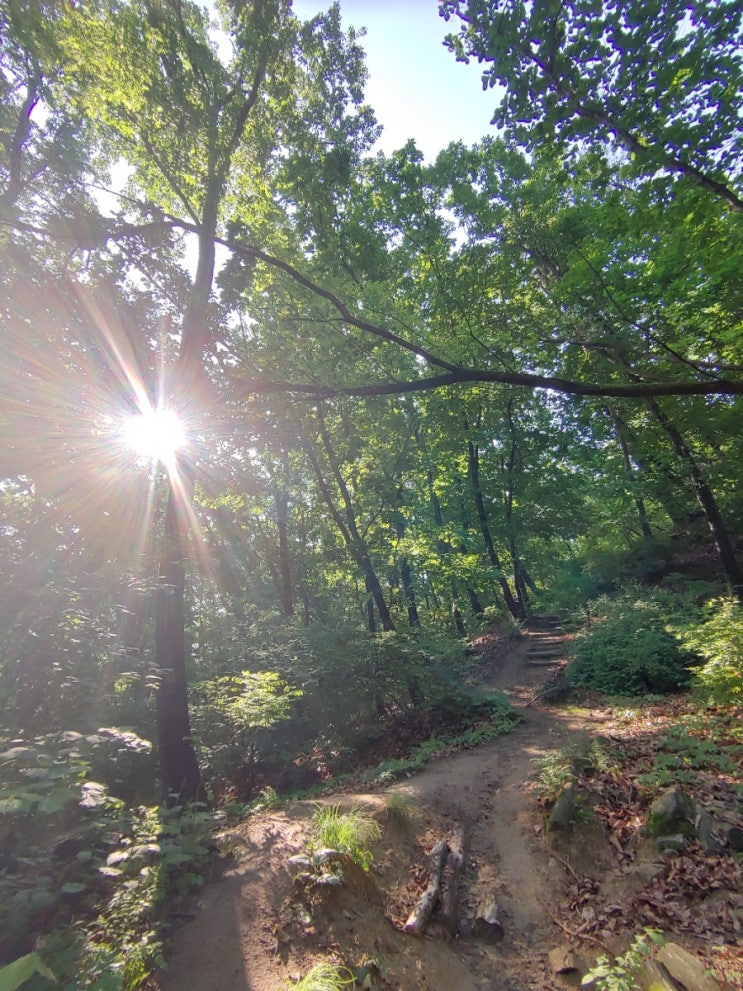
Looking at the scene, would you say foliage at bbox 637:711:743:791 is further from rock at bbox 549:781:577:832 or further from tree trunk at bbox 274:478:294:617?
tree trunk at bbox 274:478:294:617

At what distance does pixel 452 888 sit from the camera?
3762mm

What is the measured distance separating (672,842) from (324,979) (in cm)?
305

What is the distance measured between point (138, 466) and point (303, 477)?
9.81m

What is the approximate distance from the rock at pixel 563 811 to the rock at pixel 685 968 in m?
1.60

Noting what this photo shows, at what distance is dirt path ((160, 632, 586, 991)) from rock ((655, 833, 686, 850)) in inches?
36.9

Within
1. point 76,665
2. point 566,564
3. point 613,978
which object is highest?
point 566,564

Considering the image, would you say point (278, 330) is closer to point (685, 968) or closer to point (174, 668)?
point (174, 668)

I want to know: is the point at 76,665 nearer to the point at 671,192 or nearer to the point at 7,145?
the point at 671,192

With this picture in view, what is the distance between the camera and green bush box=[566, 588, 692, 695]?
26.2 ft

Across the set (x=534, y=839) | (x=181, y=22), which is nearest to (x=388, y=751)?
(x=534, y=839)

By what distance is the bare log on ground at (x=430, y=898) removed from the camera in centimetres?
332

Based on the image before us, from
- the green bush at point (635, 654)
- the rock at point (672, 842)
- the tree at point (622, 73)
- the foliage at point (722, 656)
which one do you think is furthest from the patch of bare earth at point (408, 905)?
the tree at point (622, 73)

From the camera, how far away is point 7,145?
9328 mm

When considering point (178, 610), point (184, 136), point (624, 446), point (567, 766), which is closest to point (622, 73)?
point (184, 136)
